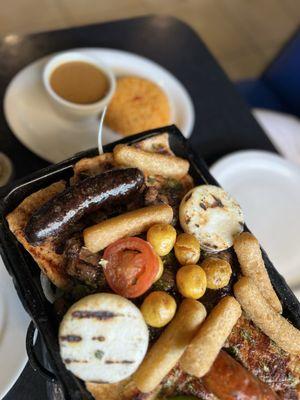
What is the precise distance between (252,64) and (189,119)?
217 cm

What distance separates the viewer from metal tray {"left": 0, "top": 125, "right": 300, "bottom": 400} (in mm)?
1033

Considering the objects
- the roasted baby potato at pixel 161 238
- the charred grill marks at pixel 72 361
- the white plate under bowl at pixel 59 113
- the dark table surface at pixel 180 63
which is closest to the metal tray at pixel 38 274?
the charred grill marks at pixel 72 361

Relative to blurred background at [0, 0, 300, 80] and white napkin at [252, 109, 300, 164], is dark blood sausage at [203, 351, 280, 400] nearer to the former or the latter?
white napkin at [252, 109, 300, 164]

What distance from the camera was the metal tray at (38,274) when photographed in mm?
1033

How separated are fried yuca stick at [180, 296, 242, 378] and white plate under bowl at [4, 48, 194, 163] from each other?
0.90 m

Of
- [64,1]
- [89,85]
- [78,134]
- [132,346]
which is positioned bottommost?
[64,1]

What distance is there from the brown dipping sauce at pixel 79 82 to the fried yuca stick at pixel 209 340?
3.46 ft

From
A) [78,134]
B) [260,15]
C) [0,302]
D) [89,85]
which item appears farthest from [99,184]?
[260,15]

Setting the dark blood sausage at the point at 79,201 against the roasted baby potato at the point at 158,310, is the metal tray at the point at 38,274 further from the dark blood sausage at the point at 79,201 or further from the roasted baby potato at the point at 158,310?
the roasted baby potato at the point at 158,310

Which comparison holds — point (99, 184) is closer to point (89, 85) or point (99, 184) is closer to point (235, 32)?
point (89, 85)

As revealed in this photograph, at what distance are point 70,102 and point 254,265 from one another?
0.98 m

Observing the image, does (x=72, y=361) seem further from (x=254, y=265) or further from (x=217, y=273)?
(x=254, y=265)

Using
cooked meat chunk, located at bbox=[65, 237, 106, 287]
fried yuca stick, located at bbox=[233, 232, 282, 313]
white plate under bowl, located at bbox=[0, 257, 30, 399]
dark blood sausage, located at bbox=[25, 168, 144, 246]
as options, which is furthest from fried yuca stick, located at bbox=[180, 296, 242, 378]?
white plate under bowl, located at bbox=[0, 257, 30, 399]

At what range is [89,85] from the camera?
1.85 meters
